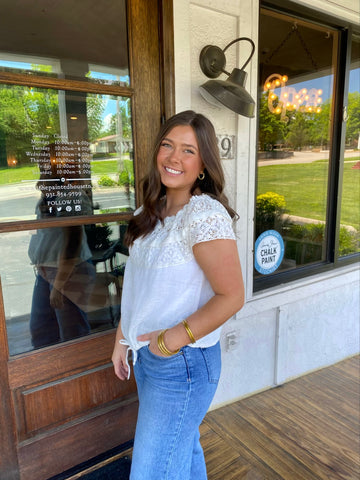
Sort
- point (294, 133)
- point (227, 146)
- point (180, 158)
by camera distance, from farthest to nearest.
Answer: point (294, 133), point (227, 146), point (180, 158)

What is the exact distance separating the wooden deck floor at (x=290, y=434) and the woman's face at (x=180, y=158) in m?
1.48

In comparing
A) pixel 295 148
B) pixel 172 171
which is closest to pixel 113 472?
pixel 172 171

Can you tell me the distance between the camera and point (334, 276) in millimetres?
2562

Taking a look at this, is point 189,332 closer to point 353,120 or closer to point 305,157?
point 305,157

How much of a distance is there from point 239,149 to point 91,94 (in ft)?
2.74

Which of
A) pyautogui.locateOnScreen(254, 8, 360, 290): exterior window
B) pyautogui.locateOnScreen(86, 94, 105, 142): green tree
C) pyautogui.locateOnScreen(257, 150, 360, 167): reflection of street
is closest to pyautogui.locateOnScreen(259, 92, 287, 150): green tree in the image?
pyautogui.locateOnScreen(254, 8, 360, 290): exterior window

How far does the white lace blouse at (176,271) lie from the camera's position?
99 cm

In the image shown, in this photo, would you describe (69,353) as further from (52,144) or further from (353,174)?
(353,174)

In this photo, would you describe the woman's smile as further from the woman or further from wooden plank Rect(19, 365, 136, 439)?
wooden plank Rect(19, 365, 136, 439)

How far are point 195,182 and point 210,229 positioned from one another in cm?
28

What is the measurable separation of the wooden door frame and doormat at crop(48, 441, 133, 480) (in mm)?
28

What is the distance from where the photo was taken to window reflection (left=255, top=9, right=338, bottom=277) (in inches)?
84.9

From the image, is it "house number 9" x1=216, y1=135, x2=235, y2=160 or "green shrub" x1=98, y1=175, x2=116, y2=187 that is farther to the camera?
"house number 9" x1=216, y1=135, x2=235, y2=160

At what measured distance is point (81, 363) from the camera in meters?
→ 1.66
